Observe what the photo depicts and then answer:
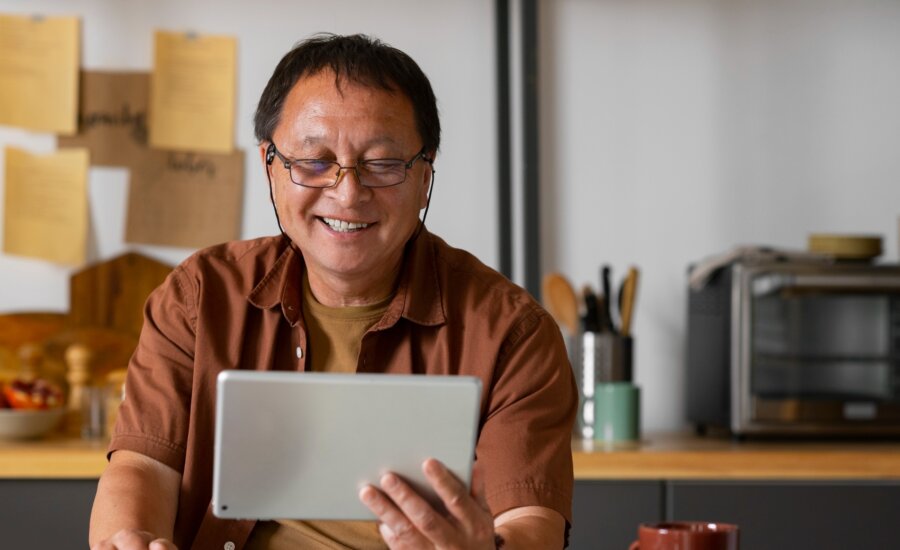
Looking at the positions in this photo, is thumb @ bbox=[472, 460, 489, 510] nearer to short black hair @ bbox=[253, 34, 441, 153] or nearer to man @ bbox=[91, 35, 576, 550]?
man @ bbox=[91, 35, 576, 550]

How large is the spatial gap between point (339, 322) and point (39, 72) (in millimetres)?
1337

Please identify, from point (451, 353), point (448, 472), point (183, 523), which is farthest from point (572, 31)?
point (448, 472)

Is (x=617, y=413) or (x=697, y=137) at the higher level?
(x=697, y=137)

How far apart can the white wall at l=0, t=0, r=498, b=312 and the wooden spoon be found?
0.19 metres

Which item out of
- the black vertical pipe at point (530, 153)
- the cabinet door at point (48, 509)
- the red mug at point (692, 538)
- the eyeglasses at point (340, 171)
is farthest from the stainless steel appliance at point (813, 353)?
the red mug at point (692, 538)

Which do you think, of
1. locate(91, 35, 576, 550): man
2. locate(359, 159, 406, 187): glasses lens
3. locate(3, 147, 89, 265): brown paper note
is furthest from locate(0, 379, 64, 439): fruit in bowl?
locate(359, 159, 406, 187): glasses lens

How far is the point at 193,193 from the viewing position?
258 cm

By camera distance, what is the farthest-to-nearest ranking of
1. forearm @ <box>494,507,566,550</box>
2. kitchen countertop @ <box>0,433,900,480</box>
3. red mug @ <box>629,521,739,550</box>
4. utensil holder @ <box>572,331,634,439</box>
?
1. utensil holder @ <box>572,331,634,439</box>
2. kitchen countertop @ <box>0,433,900,480</box>
3. forearm @ <box>494,507,566,550</box>
4. red mug @ <box>629,521,739,550</box>

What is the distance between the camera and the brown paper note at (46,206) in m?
2.53

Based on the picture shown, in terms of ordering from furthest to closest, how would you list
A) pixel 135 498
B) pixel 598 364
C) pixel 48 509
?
pixel 598 364, pixel 48 509, pixel 135 498

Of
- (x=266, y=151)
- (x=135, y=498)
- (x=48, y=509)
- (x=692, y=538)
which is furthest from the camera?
(x=48, y=509)

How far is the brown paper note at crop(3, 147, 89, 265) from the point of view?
2.53 metres

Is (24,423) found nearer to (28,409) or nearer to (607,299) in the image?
(28,409)

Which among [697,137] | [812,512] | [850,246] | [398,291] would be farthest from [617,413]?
[398,291]
